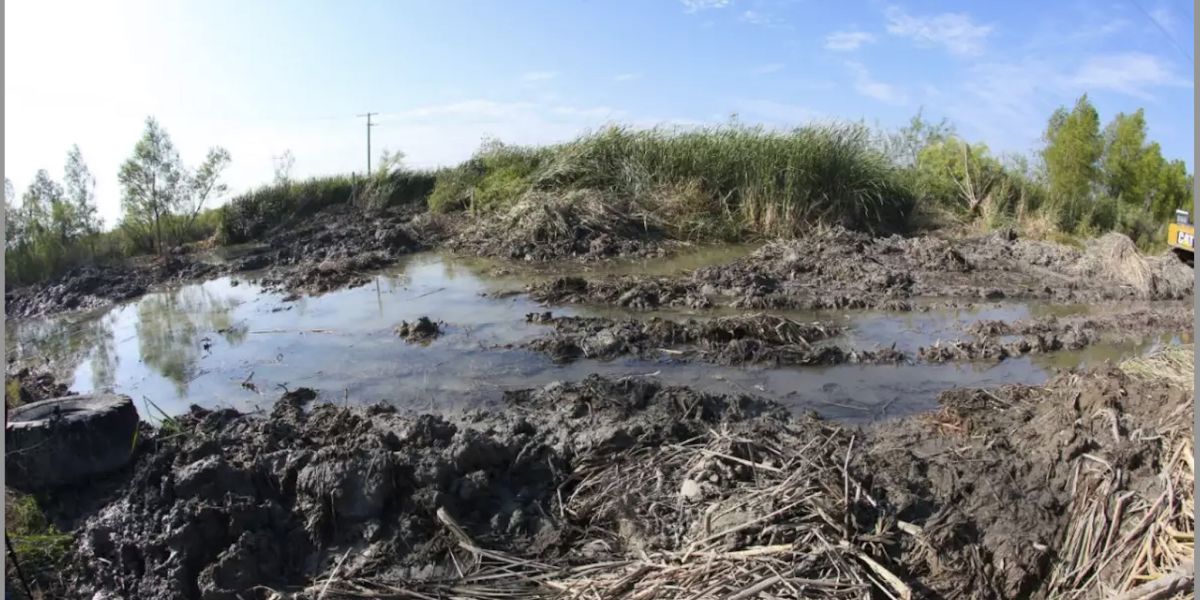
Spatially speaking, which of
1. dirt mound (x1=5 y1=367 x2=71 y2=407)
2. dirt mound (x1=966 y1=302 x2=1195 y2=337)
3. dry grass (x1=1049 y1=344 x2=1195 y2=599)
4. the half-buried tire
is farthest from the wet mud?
dry grass (x1=1049 y1=344 x2=1195 y2=599)

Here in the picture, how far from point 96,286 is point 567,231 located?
6651 mm

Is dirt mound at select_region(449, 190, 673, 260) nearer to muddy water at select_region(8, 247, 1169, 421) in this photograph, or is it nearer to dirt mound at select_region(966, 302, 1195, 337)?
muddy water at select_region(8, 247, 1169, 421)

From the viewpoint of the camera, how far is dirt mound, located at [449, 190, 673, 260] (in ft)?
40.0

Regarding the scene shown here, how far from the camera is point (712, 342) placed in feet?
22.7

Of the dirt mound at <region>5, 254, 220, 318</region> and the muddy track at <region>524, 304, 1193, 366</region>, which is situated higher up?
the dirt mound at <region>5, 254, 220, 318</region>

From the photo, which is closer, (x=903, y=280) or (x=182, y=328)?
(x=182, y=328)

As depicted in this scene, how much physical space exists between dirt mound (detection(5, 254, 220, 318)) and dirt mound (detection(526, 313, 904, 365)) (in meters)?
6.52

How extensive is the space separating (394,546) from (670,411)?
2059 millimetres

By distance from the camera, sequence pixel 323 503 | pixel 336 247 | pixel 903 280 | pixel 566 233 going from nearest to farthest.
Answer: pixel 323 503 < pixel 903 280 < pixel 566 233 < pixel 336 247

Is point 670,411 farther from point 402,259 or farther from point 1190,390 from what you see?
point 402,259

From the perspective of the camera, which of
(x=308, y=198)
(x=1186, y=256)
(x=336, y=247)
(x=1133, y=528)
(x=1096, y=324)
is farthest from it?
(x=308, y=198)

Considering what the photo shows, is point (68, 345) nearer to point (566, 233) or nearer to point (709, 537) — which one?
point (566, 233)

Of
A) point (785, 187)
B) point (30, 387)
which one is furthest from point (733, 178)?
point (30, 387)

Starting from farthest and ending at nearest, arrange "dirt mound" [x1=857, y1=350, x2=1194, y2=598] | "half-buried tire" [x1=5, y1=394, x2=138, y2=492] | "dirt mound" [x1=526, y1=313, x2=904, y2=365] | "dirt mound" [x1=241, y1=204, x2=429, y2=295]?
"dirt mound" [x1=241, y1=204, x2=429, y2=295] → "dirt mound" [x1=526, y1=313, x2=904, y2=365] → "half-buried tire" [x1=5, y1=394, x2=138, y2=492] → "dirt mound" [x1=857, y1=350, x2=1194, y2=598]
